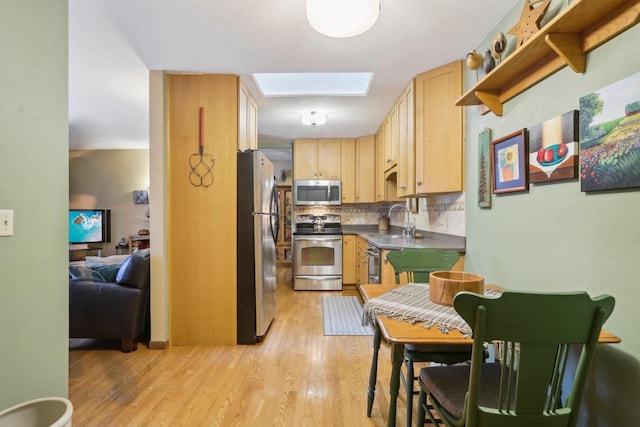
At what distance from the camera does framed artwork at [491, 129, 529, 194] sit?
5.49ft

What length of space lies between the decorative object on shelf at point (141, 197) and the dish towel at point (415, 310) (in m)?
6.02

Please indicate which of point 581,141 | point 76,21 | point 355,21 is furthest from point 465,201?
point 76,21

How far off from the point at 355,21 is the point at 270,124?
2.87 meters

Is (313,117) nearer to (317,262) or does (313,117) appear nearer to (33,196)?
(317,262)

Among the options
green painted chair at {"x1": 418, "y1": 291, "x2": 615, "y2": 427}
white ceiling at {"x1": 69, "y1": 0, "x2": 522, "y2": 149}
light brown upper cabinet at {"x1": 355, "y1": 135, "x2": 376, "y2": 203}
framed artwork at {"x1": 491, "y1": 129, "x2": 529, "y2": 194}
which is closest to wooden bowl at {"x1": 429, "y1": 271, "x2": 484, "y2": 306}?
green painted chair at {"x1": 418, "y1": 291, "x2": 615, "y2": 427}

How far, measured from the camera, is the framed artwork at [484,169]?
206 cm

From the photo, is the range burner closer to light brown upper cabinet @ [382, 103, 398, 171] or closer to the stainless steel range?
the stainless steel range

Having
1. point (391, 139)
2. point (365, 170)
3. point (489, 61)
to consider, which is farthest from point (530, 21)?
point (365, 170)

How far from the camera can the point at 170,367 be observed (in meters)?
2.33

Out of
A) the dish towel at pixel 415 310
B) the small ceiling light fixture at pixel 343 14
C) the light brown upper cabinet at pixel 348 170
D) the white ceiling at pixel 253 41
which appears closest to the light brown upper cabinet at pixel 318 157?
the light brown upper cabinet at pixel 348 170

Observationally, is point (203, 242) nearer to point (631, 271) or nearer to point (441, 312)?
point (441, 312)

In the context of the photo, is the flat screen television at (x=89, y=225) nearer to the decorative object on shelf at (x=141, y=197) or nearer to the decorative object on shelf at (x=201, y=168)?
→ the decorative object on shelf at (x=141, y=197)

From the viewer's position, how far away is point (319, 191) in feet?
16.3

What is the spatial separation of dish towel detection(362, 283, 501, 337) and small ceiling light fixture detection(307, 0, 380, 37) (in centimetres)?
135
